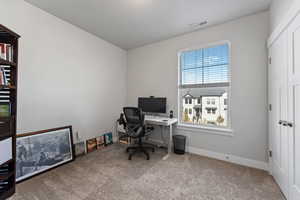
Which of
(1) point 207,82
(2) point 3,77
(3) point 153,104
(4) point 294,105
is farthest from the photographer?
(3) point 153,104

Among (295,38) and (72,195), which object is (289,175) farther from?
(72,195)

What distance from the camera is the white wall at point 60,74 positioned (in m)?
1.90

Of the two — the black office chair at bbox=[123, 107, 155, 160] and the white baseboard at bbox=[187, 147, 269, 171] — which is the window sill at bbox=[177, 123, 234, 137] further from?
the black office chair at bbox=[123, 107, 155, 160]

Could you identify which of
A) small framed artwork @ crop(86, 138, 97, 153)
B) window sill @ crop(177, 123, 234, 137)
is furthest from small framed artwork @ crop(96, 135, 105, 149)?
window sill @ crop(177, 123, 234, 137)

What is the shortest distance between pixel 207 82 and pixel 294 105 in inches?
57.5

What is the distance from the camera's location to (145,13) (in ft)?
7.15

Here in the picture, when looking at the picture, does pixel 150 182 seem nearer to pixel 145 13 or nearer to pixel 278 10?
pixel 145 13

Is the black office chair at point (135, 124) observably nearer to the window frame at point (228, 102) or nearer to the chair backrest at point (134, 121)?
the chair backrest at point (134, 121)

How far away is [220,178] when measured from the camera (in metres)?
1.85

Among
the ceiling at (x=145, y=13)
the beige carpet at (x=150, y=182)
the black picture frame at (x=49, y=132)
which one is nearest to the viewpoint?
the beige carpet at (x=150, y=182)

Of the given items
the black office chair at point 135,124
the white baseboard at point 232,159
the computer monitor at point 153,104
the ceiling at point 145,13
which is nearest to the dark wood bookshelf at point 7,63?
the ceiling at point 145,13

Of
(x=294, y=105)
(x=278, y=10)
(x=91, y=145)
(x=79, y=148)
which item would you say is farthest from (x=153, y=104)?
(x=278, y=10)

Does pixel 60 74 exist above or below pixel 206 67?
below

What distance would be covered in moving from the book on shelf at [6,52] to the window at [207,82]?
2.87m
